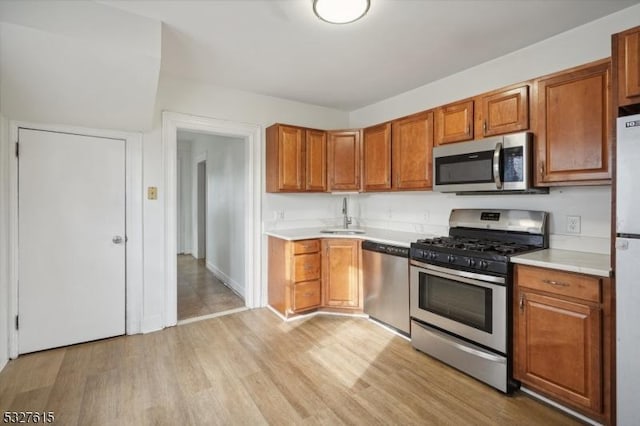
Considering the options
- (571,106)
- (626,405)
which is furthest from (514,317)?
(571,106)

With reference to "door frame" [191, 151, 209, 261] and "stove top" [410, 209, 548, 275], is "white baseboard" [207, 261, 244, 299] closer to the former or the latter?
"door frame" [191, 151, 209, 261]

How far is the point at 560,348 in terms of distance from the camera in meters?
1.87

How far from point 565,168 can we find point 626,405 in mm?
1396

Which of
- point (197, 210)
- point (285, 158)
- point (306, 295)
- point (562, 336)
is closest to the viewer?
point (562, 336)

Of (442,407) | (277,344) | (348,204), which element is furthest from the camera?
(348,204)

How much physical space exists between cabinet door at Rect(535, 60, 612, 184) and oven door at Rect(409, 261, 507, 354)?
0.88 m

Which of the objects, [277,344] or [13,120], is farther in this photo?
[277,344]

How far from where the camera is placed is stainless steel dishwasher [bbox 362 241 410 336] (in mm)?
2874

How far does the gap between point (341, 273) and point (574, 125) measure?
2.37m

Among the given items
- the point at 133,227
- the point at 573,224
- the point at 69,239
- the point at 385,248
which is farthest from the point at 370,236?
the point at 69,239

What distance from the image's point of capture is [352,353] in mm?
2643

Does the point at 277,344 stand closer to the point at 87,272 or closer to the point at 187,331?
the point at 187,331

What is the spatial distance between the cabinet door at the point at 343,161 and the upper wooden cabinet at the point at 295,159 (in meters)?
0.09

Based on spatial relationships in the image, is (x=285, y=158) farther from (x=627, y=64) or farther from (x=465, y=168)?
(x=627, y=64)
